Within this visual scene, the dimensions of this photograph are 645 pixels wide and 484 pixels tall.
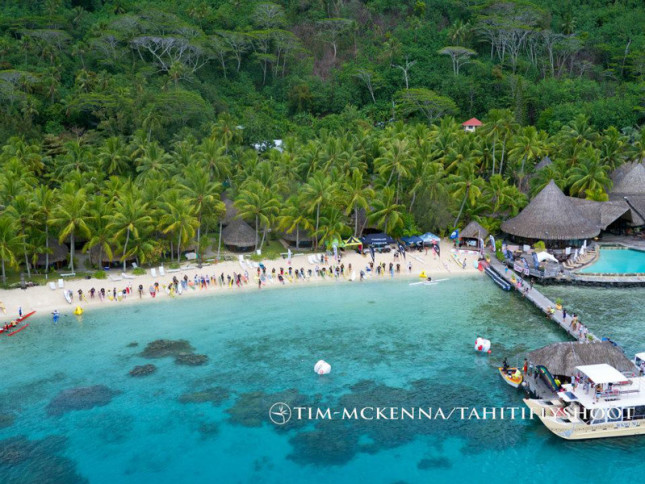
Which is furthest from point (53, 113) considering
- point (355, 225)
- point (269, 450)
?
point (269, 450)

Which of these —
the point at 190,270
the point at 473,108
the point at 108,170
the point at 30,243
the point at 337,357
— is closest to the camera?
the point at 337,357

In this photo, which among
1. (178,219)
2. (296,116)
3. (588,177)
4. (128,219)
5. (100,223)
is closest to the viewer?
(128,219)

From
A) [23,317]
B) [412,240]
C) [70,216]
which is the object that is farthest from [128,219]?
[412,240]

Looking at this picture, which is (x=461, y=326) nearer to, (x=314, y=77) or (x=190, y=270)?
(x=190, y=270)

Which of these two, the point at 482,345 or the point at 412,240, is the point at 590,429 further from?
the point at 412,240

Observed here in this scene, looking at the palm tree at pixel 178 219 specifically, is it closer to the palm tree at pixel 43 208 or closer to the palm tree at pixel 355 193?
the palm tree at pixel 43 208

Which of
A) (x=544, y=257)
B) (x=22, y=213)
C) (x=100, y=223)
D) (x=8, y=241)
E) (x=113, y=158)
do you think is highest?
(x=113, y=158)

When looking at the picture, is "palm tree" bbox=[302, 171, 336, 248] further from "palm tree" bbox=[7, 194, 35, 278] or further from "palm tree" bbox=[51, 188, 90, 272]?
"palm tree" bbox=[7, 194, 35, 278]
